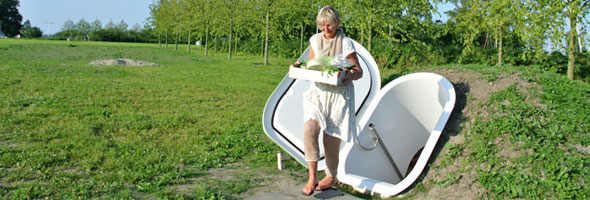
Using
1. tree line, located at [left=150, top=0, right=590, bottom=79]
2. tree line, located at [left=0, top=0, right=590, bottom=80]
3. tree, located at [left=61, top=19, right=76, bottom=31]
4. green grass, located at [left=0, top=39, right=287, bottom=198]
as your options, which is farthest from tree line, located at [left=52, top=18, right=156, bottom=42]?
green grass, located at [left=0, top=39, right=287, bottom=198]

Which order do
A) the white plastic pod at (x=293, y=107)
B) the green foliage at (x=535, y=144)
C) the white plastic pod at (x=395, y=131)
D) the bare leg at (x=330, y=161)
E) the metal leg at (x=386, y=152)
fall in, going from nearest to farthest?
the green foliage at (x=535, y=144), the bare leg at (x=330, y=161), the white plastic pod at (x=395, y=131), the metal leg at (x=386, y=152), the white plastic pod at (x=293, y=107)

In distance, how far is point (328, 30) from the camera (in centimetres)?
480

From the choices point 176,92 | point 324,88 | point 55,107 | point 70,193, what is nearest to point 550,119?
point 324,88

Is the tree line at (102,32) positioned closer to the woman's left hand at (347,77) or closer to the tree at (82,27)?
the tree at (82,27)

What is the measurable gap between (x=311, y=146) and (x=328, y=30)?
114cm

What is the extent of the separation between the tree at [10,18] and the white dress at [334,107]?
4907 inches

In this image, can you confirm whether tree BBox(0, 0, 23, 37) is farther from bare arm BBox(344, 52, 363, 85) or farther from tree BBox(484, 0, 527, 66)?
bare arm BBox(344, 52, 363, 85)

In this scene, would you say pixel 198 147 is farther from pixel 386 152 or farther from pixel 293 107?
pixel 386 152

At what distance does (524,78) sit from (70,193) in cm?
511

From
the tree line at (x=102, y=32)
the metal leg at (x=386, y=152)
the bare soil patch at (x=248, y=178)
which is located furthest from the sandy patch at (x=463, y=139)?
the tree line at (x=102, y=32)

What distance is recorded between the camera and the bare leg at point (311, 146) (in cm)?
496

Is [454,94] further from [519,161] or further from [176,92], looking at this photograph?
[176,92]

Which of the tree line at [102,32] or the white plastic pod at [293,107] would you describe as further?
the tree line at [102,32]

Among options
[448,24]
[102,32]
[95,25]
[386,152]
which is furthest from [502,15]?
[95,25]
